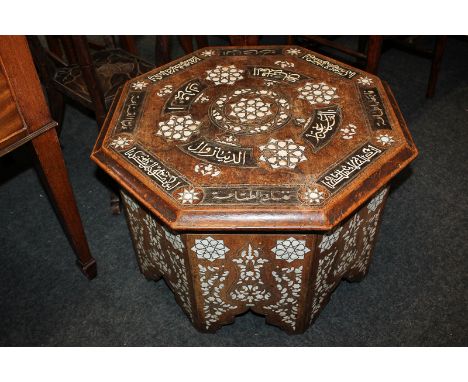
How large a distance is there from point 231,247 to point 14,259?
1.24m

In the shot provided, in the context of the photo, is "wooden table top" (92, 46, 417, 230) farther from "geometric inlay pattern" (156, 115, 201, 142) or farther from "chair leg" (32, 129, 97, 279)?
"chair leg" (32, 129, 97, 279)

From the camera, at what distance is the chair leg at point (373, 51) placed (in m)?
2.51

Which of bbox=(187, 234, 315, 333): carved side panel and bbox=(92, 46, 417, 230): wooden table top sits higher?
bbox=(92, 46, 417, 230): wooden table top

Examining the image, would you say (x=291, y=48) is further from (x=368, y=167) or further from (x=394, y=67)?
(x=394, y=67)

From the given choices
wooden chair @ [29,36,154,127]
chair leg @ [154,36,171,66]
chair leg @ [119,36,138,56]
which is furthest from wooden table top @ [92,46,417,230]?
chair leg @ [119,36,138,56]

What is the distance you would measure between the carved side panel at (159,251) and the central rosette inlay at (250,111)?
417mm

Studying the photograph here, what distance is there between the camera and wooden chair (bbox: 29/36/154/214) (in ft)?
6.65

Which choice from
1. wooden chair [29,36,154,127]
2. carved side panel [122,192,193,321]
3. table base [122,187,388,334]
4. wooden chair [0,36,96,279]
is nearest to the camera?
wooden chair [0,36,96,279]

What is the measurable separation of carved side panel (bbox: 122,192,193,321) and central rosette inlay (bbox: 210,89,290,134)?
1.37ft

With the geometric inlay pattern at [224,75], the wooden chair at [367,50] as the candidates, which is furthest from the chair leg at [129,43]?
the geometric inlay pattern at [224,75]

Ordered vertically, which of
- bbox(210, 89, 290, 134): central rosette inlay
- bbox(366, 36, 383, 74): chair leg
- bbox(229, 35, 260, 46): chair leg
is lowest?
bbox(366, 36, 383, 74): chair leg

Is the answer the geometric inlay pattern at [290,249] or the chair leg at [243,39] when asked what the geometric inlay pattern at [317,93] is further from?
the chair leg at [243,39]

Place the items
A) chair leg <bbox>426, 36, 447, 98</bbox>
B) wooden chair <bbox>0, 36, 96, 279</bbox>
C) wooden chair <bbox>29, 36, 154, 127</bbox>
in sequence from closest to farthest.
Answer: wooden chair <bbox>0, 36, 96, 279</bbox> < wooden chair <bbox>29, 36, 154, 127</bbox> < chair leg <bbox>426, 36, 447, 98</bbox>

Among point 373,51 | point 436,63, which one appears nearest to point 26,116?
point 373,51
